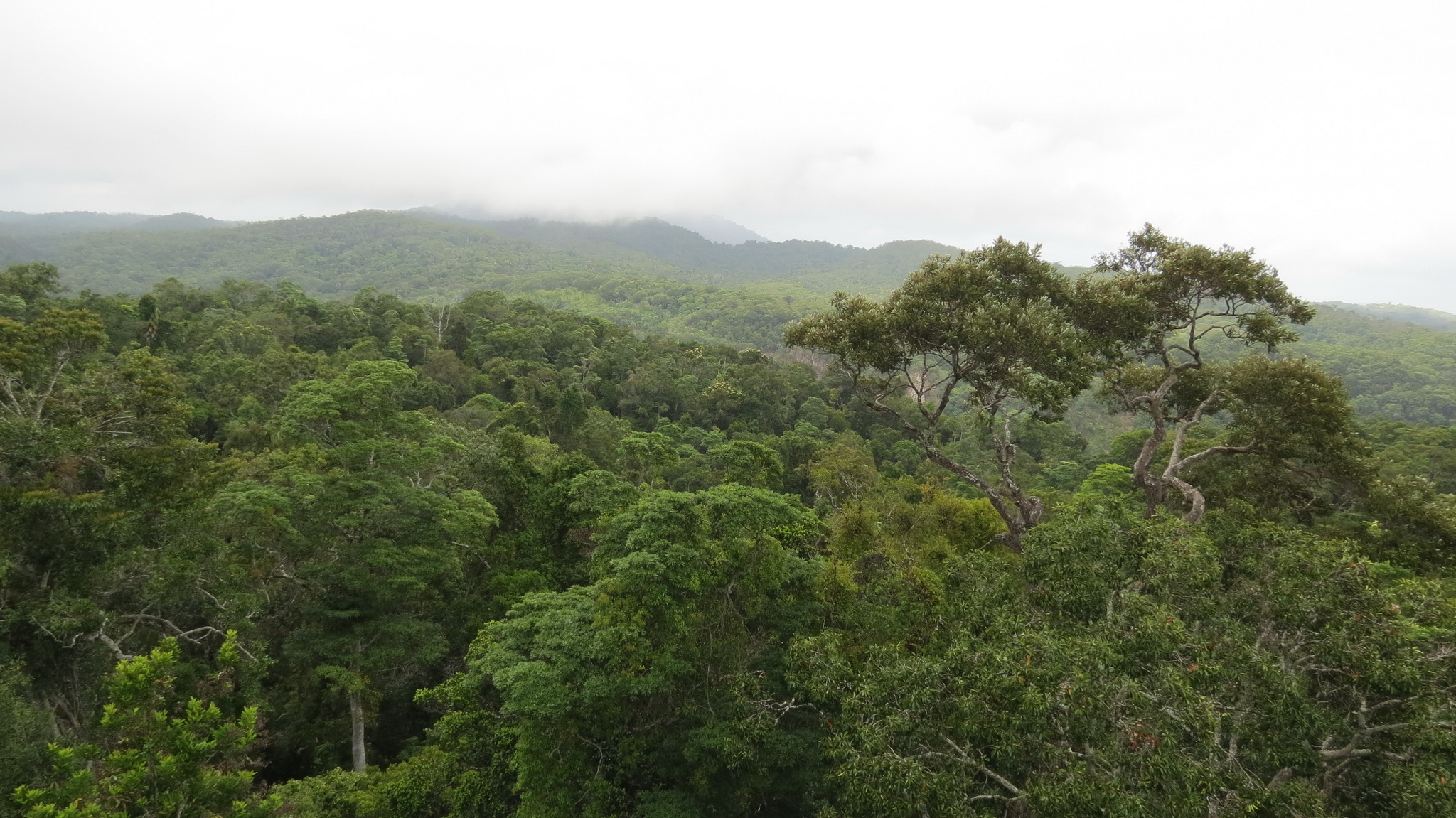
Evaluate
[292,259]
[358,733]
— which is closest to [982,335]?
[358,733]

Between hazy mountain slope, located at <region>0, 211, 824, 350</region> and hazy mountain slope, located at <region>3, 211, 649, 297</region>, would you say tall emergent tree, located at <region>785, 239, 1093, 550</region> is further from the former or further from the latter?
hazy mountain slope, located at <region>3, 211, 649, 297</region>

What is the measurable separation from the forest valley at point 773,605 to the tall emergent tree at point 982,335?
7 centimetres

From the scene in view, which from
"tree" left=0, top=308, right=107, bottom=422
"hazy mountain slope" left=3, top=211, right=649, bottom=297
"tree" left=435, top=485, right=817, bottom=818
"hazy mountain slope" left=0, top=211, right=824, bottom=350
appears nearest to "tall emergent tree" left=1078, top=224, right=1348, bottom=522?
"tree" left=435, top=485, right=817, bottom=818

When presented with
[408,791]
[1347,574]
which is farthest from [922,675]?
[408,791]

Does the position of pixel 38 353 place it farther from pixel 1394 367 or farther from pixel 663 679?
pixel 1394 367

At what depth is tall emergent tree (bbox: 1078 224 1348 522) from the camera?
9.30 m

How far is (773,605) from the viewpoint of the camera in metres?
10.8

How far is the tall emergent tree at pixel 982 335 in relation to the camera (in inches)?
343

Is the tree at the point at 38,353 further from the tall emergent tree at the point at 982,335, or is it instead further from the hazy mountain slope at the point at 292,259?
the hazy mountain slope at the point at 292,259

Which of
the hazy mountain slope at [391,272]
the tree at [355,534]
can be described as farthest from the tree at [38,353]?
the hazy mountain slope at [391,272]

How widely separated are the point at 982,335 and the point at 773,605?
234 inches

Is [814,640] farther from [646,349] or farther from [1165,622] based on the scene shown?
[646,349]

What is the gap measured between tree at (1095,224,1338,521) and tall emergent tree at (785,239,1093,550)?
2.42 feet

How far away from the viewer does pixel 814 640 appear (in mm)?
7453
